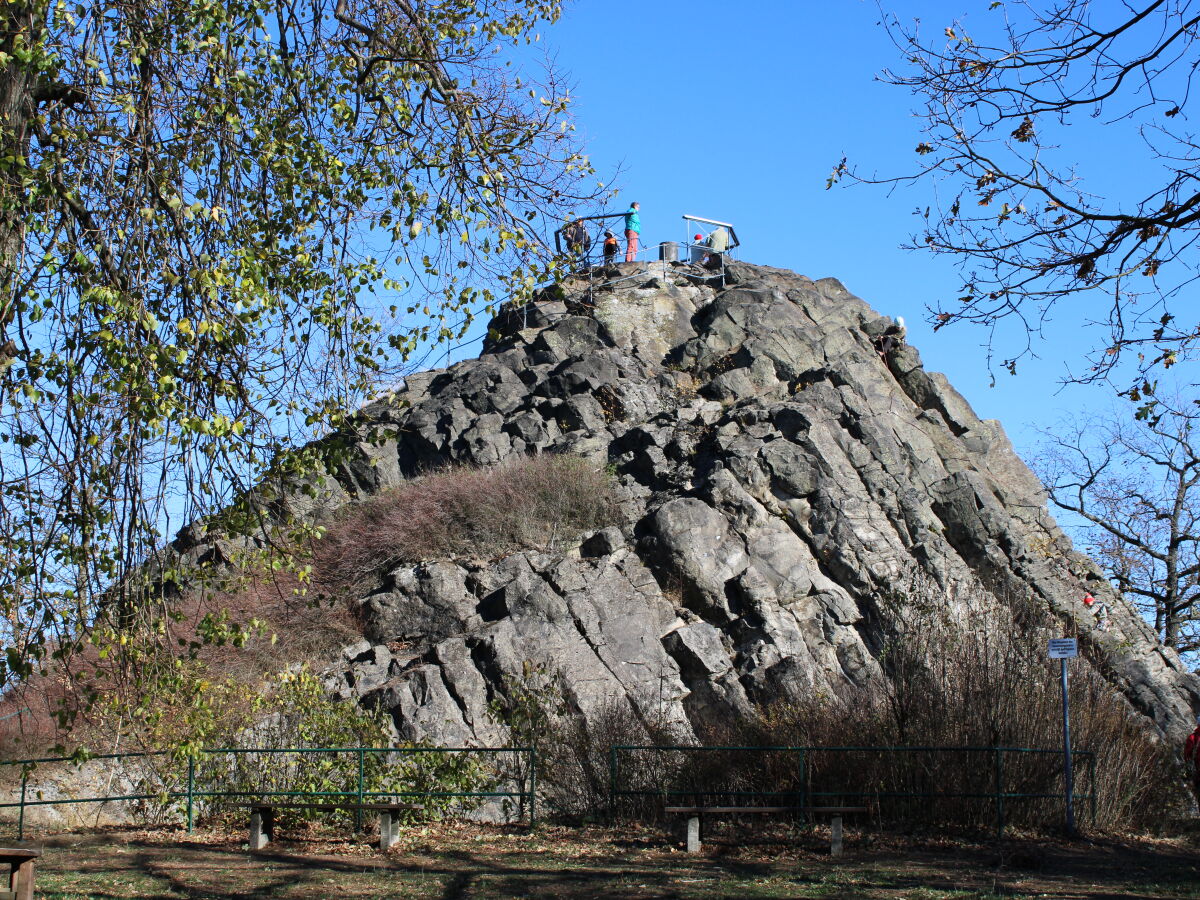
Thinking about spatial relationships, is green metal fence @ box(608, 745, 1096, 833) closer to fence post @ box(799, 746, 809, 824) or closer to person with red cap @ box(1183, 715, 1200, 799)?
fence post @ box(799, 746, 809, 824)

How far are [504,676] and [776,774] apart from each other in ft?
16.5

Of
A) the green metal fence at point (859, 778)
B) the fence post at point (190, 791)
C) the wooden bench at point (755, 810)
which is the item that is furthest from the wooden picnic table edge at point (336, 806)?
the wooden bench at point (755, 810)

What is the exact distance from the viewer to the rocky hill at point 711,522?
64.3 ft

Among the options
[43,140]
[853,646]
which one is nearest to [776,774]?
[853,646]

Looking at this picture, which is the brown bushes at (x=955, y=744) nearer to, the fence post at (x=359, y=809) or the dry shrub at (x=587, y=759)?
the dry shrub at (x=587, y=759)

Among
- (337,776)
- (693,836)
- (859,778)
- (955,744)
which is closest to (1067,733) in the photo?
(955,744)

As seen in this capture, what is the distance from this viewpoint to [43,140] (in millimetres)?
7559

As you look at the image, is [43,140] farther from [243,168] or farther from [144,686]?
[144,686]

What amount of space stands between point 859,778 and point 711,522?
918 centimetres

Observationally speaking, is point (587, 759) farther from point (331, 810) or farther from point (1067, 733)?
point (1067, 733)

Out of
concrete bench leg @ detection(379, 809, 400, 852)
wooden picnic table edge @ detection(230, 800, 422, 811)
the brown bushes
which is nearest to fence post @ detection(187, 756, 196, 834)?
wooden picnic table edge @ detection(230, 800, 422, 811)

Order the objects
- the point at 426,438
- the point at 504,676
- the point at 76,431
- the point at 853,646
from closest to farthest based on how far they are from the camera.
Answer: the point at 76,431, the point at 504,676, the point at 853,646, the point at 426,438

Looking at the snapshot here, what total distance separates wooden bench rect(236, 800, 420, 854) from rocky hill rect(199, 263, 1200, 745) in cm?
394

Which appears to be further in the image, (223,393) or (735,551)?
(735,551)
